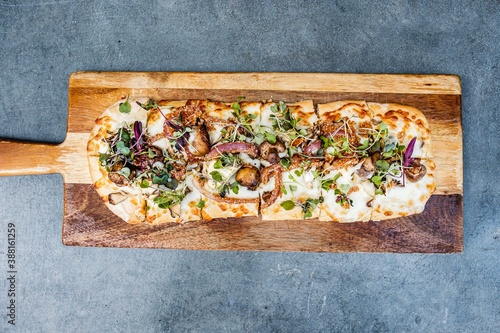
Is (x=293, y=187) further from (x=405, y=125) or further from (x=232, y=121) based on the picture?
(x=405, y=125)

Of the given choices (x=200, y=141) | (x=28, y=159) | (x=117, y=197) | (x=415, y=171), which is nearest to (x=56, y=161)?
(x=28, y=159)

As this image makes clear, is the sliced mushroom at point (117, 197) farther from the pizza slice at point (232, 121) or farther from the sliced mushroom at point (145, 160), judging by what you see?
the pizza slice at point (232, 121)

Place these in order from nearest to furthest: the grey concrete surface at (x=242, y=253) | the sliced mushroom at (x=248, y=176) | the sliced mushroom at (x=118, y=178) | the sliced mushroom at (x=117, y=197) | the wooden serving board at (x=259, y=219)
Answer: the sliced mushroom at (x=248, y=176), the sliced mushroom at (x=118, y=178), the sliced mushroom at (x=117, y=197), the wooden serving board at (x=259, y=219), the grey concrete surface at (x=242, y=253)

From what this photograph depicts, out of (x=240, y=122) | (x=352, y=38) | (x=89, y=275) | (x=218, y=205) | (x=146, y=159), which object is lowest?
(x=89, y=275)

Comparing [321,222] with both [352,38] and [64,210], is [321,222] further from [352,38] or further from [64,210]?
[64,210]

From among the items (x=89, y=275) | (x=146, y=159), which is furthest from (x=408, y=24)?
(x=89, y=275)

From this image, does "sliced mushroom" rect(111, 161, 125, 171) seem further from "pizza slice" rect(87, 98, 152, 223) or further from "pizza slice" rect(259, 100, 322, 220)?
"pizza slice" rect(259, 100, 322, 220)

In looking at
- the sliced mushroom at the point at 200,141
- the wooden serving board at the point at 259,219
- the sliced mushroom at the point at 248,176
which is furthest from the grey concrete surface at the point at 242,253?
the sliced mushroom at the point at 248,176
